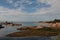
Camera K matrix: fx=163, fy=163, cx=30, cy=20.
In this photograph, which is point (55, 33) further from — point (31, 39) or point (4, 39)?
point (4, 39)

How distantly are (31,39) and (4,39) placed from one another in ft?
16.2

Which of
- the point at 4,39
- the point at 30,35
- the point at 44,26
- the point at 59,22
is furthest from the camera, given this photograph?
the point at 59,22

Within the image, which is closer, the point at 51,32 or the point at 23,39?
the point at 23,39

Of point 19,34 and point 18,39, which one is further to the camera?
point 19,34

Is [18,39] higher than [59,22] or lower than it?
lower

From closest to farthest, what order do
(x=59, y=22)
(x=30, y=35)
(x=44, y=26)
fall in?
(x=30, y=35) → (x=44, y=26) → (x=59, y=22)

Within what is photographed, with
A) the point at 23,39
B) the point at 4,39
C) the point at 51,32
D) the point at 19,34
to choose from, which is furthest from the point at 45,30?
the point at 4,39

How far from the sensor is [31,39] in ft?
98.9

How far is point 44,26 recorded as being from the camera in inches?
1612

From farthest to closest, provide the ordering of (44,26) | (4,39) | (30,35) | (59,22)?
(59,22)
(44,26)
(30,35)
(4,39)

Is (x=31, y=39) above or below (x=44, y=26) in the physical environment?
below

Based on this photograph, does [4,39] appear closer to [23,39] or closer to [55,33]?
[23,39]

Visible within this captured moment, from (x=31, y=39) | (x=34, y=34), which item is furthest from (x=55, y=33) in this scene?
(x=31, y=39)

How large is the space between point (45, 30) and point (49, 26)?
10.3 feet
